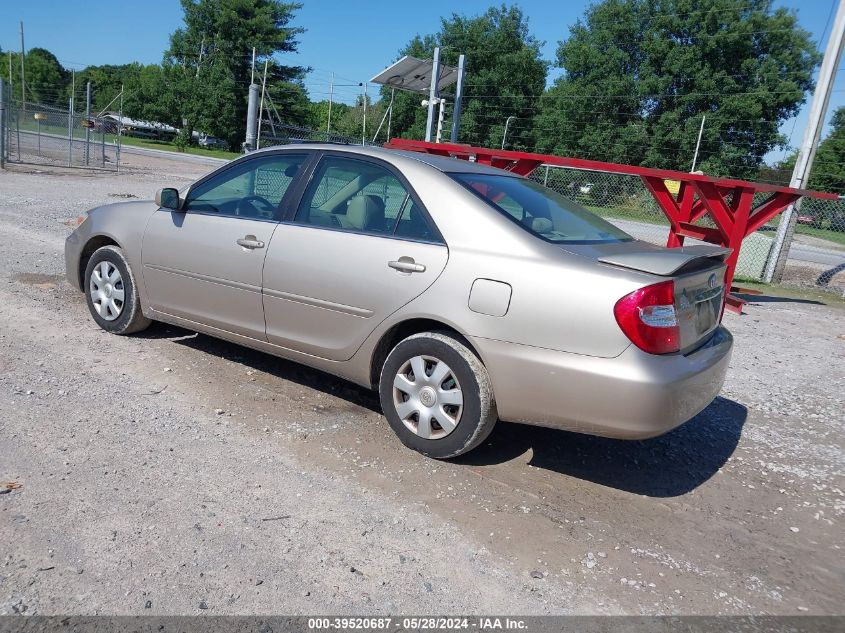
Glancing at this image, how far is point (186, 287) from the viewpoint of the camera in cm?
478

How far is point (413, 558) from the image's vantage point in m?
2.92

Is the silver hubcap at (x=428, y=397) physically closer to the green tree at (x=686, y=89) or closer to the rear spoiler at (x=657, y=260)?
the rear spoiler at (x=657, y=260)

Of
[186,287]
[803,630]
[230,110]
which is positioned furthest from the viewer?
[230,110]

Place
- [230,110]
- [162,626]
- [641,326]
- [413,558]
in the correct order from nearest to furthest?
1. [162,626]
2. [413,558]
3. [641,326]
4. [230,110]

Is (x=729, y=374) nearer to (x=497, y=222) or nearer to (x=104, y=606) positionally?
(x=497, y=222)

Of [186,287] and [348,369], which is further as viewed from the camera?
[186,287]

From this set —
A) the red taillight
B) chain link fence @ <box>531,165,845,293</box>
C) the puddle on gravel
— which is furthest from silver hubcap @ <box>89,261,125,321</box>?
chain link fence @ <box>531,165,845,293</box>

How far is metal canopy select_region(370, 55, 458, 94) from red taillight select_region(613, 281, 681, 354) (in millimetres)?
13191

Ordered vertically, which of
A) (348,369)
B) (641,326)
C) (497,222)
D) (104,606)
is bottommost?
(104,606)

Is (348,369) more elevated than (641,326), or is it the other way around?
(641,326)

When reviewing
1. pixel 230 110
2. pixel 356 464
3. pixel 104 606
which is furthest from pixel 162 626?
pixel 230 110

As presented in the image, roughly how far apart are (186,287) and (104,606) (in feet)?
8.76

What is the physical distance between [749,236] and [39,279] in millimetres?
12633

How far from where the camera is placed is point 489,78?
51.4m
